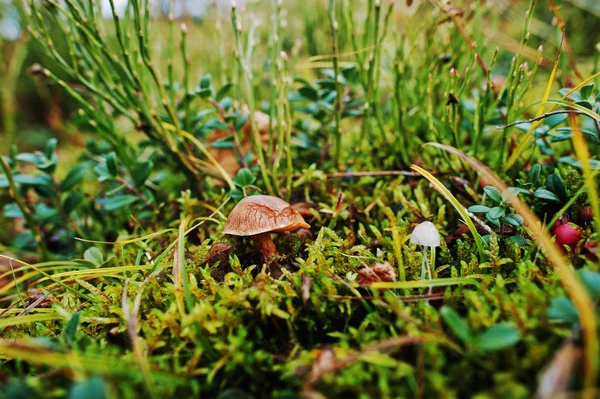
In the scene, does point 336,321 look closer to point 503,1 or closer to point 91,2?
point 91,2

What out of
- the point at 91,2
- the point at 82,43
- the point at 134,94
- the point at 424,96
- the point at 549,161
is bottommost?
the point at 549,161

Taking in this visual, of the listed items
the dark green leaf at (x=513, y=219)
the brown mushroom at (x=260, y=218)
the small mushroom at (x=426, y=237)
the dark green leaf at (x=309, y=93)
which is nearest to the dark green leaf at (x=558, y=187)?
the dark green leaf at (x=513, y=219)

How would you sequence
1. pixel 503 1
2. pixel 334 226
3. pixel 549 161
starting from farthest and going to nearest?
pixel 503 1, pixel 549 161, pixel 334 226

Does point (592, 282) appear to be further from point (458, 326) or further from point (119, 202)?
point (119, 202)

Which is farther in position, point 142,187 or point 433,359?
point 142,187

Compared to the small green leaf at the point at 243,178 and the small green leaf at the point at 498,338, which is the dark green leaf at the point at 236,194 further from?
the small green leaf at the point at 498,338

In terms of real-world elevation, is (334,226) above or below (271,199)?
below

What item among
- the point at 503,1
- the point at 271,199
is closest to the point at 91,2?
the point at 271,199
